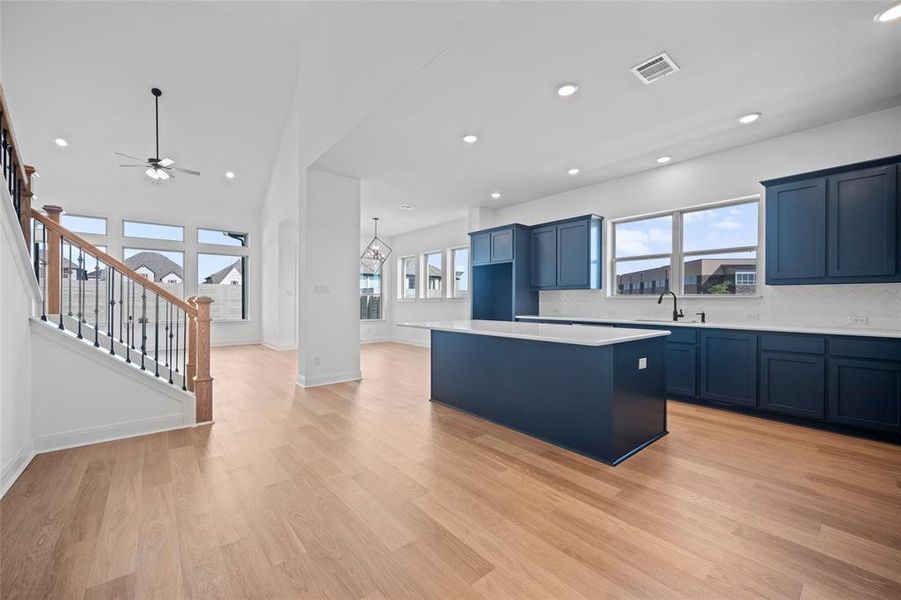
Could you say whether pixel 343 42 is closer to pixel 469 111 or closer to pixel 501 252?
pixel 469 111

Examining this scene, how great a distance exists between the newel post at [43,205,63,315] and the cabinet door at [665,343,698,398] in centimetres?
600

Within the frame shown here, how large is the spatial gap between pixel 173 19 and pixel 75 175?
4135mm

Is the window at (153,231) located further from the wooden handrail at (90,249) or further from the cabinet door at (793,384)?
the cabinet door at (793,384)

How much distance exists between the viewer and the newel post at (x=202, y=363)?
3361 millimetres

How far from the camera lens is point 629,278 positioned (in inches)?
210

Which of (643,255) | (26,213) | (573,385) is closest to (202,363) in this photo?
(26,213)

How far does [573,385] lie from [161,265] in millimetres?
9170

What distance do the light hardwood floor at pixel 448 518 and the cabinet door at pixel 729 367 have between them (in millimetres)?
566

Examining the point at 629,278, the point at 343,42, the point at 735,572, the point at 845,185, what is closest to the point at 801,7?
the point at 845,185

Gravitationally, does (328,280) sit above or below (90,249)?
below

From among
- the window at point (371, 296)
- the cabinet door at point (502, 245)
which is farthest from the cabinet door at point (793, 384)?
the window at point (371, 296)

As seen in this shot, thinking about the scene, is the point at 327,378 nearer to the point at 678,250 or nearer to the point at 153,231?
the point at 678,250

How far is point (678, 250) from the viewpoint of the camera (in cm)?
484

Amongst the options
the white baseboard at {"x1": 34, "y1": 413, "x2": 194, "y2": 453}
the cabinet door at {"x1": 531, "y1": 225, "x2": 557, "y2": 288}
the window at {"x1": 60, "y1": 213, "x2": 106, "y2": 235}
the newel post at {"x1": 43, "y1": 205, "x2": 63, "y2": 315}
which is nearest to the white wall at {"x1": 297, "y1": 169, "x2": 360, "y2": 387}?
the white baseboard at {"x1": 34, "y1": 413, "x2": 194, "y2": 453}
